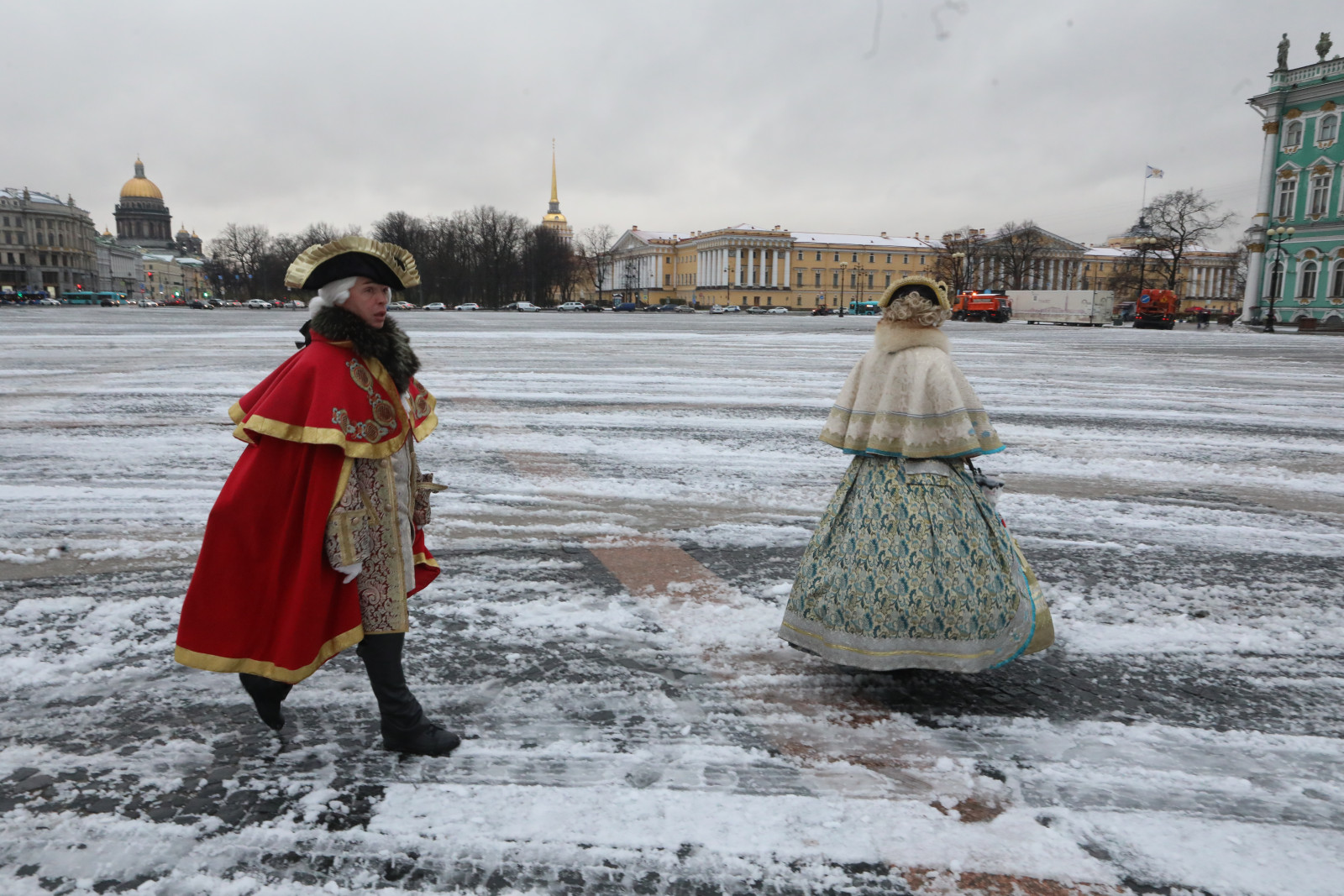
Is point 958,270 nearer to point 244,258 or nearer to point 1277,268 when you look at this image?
point 1277,268

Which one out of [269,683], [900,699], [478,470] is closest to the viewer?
[269,683]

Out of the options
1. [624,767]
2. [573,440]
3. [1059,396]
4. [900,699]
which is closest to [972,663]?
[900,699]

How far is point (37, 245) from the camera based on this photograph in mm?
111188

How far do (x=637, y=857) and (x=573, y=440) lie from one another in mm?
6335

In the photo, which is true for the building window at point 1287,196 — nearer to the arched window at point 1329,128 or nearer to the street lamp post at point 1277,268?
the street lamp post at point 1277,268

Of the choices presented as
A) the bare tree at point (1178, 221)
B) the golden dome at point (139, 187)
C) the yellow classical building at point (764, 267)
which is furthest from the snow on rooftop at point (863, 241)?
the golden dome at point (139, 187)

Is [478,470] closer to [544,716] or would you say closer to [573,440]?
[573,440]

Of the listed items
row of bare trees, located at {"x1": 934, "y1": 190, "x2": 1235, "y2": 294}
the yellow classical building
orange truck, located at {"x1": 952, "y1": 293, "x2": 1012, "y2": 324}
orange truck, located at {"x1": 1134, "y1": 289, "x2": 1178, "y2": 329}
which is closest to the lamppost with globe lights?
row of bare trees, located at {"x1": 934, "y1": 190, "x2": 1235, "y2": 294}

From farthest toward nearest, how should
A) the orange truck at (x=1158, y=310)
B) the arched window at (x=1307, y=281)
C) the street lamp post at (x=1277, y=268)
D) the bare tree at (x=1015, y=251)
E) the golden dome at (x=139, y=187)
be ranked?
the golden dome at (x=139, y=187) < the bare tree at (x=1015, y=251) < the arched window at (x=1307, y=281) < the orange truck at (x=1158, y=310) < the street lamp post at (x=1277, y=268)

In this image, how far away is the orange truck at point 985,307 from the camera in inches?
2196

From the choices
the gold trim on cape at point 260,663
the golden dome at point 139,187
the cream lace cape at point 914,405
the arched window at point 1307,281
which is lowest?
the gold trim on cape at point 260,663

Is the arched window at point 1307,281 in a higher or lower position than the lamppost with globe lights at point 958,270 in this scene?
lower

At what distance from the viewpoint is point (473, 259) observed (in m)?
97.1

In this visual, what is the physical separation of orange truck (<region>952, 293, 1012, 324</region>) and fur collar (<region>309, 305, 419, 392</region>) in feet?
185
